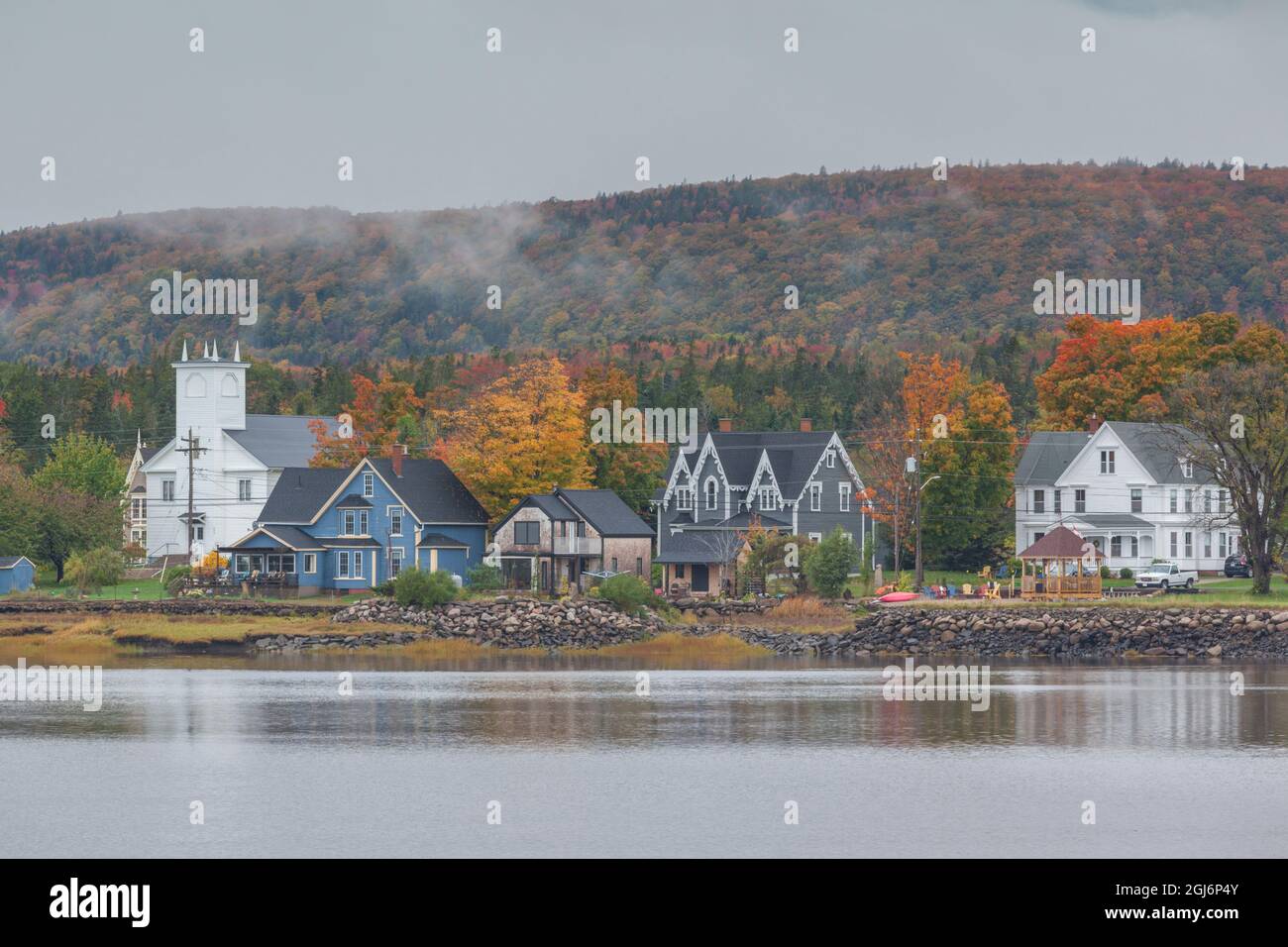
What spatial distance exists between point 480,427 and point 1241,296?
127 m

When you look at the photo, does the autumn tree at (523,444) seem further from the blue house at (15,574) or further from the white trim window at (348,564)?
the blue house at (15,574)

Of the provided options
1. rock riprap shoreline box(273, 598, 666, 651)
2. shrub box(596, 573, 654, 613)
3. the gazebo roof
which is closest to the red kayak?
the gazebo roof

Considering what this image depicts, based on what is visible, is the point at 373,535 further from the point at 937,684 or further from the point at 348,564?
the point at 937,684

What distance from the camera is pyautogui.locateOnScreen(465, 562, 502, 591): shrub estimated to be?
84125 mm

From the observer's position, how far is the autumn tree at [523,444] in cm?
9131

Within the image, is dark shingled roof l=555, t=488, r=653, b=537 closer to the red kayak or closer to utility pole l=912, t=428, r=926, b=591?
Answer: utility pole l=912, t=428, r=926, b=591

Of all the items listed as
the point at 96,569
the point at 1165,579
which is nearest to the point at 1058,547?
the point at 1165,579

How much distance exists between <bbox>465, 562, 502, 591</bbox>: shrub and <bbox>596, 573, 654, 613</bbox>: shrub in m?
6.89

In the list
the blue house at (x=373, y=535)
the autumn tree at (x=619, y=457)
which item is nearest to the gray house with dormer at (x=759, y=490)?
the autumn tree at (x=619, y=457)

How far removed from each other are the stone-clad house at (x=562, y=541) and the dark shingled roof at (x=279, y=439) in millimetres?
22745
